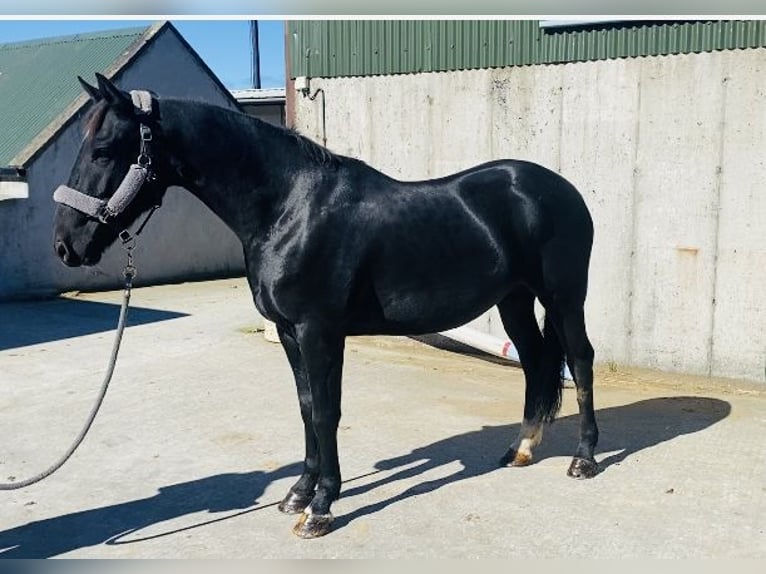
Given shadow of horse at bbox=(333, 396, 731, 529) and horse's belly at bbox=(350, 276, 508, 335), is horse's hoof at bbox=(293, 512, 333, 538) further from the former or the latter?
horse's belly at bbox=(350, 276, 508, 335)

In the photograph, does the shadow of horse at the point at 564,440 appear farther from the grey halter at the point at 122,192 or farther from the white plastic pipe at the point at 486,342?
the grey halter at the point at 122,192

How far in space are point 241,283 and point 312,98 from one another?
6196mm

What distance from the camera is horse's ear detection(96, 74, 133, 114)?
3.22 meters

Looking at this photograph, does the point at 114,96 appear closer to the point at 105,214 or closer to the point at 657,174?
the point at 105,214

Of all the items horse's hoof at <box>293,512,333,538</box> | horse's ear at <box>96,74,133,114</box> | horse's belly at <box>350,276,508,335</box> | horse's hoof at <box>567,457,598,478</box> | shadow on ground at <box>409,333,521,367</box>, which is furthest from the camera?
shadow on ground at <box>409,333,521,367</box>

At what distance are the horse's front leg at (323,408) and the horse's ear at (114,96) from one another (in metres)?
1.21

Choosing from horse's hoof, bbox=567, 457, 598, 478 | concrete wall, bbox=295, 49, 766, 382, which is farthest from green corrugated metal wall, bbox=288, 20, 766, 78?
horse's hoof, bbox=567, 457, 598, 478

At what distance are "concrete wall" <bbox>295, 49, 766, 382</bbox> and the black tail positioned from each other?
2112 millimetres

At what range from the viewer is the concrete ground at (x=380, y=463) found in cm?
359

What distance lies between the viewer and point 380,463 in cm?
465

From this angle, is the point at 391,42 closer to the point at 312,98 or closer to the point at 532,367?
the point at 312,98

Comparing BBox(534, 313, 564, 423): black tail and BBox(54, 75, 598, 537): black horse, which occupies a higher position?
BBox(54, 75, 598, 537): black horse

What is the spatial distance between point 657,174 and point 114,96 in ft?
14.5

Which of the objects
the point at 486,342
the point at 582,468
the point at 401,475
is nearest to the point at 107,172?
the point at 401,475
